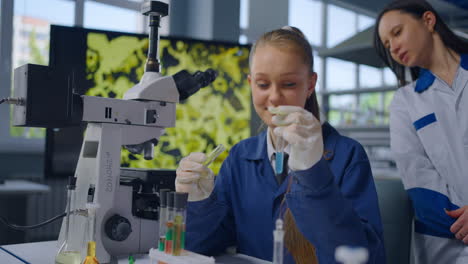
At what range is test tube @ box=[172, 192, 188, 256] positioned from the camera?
0.83 metres

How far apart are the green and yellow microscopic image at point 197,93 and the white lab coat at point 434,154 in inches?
37.3

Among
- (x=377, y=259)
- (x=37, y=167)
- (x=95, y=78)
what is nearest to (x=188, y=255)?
(x=377, y=259)

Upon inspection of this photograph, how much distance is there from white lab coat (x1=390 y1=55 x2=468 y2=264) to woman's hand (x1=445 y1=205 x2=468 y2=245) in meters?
0.04

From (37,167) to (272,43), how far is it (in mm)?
3053

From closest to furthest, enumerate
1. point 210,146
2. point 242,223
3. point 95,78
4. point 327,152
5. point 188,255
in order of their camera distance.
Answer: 1. point 188,255
2. point 327,152
3. point 242,223
4. point 95,78
5. point 210,146

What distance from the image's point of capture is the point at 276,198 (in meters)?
1.15

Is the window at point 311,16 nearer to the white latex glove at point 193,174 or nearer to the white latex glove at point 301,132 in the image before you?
the white latex glove at point 193,174

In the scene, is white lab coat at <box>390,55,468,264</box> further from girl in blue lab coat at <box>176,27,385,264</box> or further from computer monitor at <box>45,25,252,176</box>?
computer monitor at <box>45,25,252,176</box>

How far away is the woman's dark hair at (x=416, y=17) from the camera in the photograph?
158 cm

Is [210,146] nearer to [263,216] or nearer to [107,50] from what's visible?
[107,50]

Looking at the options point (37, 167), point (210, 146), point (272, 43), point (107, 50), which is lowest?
point (37, 167)

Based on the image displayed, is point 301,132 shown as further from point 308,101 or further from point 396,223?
point 396,223

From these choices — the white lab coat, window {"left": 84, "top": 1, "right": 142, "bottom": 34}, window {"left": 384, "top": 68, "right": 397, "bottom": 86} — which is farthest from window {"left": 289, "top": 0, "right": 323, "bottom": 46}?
the white lab coat

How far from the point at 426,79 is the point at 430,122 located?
18cm
